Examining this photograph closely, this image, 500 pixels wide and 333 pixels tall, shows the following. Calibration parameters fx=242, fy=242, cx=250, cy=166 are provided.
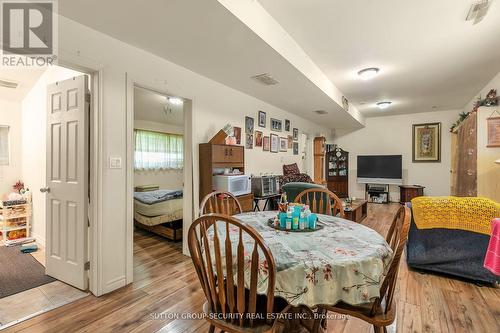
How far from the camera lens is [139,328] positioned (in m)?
1.75

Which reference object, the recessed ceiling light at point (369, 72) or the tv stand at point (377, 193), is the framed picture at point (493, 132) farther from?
the tv stand at point (377, 193)

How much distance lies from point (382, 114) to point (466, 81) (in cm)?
294

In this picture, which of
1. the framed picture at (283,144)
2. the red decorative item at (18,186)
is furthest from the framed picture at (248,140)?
A: the red decorative item at (18,186)

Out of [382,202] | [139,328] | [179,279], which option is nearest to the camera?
[139,328]

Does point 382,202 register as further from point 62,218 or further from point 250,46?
point 62,218

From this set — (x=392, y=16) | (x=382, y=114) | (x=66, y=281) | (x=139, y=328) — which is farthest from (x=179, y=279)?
(x=382, y=114)

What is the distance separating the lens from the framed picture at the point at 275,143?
16.1 ft

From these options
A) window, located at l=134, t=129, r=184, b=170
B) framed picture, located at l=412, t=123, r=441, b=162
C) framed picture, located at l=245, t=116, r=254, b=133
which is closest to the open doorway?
window, located at l=134, t=129, r=184, b=170

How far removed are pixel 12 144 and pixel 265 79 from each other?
14.3ft

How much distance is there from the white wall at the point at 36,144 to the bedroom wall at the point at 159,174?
2.30 meters

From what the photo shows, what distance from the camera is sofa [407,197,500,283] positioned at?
229 cm

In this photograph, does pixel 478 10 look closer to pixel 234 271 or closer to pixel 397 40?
pixel 397 40

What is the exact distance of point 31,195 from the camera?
374cm

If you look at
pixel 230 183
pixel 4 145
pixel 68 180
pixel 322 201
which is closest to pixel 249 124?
pixel 230 183
